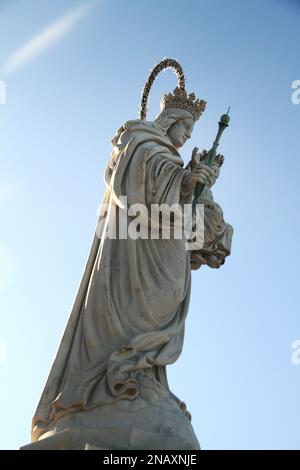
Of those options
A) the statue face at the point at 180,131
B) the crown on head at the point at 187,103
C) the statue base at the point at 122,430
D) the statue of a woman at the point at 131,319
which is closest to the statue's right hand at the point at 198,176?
the statue of a woman at the point at 131,319

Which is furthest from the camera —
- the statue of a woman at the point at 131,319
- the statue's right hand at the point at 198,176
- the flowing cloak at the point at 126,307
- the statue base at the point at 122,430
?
the statue's right hand at the point at 198,176

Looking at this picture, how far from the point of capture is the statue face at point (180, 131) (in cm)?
1318

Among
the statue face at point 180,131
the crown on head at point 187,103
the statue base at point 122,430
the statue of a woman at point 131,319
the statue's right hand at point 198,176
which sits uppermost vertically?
the crown on head at point 187,103

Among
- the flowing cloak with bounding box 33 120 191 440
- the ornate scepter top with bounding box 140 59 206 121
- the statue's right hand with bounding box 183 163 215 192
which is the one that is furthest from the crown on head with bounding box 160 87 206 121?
the statue's right hand with bounding box 183 163 215 192

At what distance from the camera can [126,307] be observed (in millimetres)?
11438

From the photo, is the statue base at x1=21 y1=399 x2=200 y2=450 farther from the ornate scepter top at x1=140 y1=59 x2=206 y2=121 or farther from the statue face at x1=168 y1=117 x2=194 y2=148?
the ornate scepter top at x1=140 y1=59 x2=206 y2=121

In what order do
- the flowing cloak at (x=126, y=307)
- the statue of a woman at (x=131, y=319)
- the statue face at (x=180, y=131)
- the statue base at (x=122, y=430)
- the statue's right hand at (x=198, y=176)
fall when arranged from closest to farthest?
the statue base at (x=122, y=430) → the statue of a woman at (x=131, y=319) → the flowing cloak at (x=126, y=307) → the statue's right hand at (x=198, y=176) → the statue face at (x=180, y=131)

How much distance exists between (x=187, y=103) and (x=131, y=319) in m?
3.39

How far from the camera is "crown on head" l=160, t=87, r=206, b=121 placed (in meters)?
13.3

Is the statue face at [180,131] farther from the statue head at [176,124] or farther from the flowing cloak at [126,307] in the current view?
the flowing cloak at [126,307]

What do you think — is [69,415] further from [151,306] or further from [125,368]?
[151,306]

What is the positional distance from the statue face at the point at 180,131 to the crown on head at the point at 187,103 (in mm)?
131

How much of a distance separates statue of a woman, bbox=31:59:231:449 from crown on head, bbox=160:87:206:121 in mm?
206

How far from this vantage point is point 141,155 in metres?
12.3
